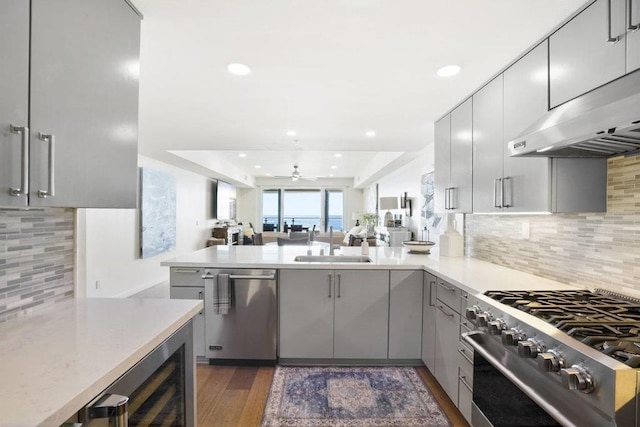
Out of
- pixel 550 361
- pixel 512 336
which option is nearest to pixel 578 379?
pixel 550 361

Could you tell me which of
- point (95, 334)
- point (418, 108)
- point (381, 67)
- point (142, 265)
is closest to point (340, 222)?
point (142, 265)

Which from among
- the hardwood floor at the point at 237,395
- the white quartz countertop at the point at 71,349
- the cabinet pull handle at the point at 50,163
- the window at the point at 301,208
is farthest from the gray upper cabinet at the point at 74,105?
the window at the point at 301,208

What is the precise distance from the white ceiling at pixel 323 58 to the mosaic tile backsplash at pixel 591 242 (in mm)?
884

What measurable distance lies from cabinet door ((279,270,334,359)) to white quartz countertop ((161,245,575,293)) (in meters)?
0.10

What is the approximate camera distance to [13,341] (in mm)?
1008

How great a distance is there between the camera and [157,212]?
5867 mm

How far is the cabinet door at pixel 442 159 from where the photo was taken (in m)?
2.85

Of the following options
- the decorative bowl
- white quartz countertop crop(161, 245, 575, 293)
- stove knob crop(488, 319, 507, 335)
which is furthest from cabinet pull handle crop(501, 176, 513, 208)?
the decorative bowl

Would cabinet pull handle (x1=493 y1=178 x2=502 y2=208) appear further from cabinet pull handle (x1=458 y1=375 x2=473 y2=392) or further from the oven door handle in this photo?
cabinet pull handle (x1=458 y1=375 x2=473 y2=392)

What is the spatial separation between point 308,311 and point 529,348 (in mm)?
1765

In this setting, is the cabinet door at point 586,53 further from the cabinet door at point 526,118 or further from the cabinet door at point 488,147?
the cabinet door at point 488,147

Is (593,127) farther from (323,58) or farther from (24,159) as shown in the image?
(24,159)

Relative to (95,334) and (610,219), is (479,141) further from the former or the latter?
(95,334)

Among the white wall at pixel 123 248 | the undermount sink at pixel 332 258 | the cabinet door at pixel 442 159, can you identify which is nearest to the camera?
the cabinet door at pixel 442 159
